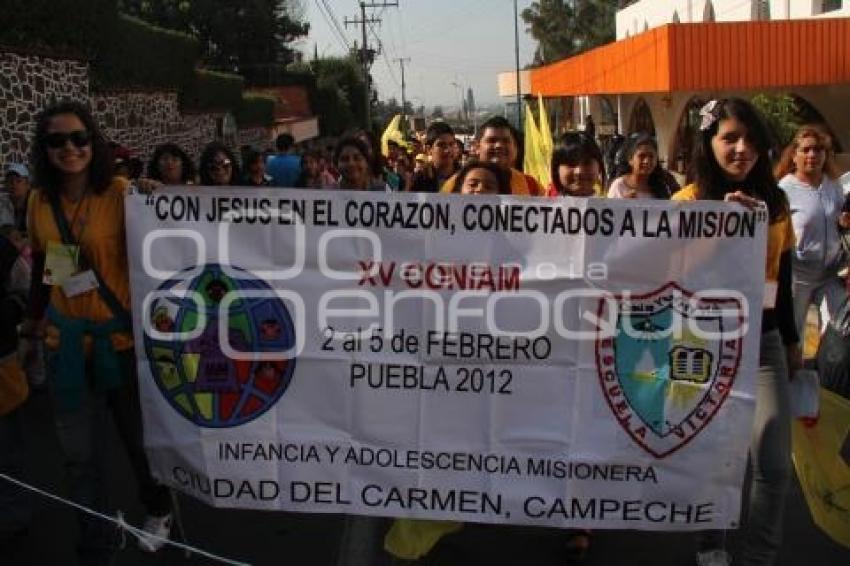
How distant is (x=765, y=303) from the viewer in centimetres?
314

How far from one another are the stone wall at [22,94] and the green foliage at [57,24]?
0.69 ft

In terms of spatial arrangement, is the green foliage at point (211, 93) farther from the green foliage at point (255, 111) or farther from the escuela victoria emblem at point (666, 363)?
the escuela victoria emblem at point (666, 363)

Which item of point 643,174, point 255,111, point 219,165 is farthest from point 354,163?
point 255,111

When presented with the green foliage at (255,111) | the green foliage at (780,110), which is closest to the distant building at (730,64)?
→ the green foliage at (780,110)

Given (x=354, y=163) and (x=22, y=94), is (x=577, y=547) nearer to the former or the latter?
(x=354, y=163)

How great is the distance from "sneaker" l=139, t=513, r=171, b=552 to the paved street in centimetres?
10

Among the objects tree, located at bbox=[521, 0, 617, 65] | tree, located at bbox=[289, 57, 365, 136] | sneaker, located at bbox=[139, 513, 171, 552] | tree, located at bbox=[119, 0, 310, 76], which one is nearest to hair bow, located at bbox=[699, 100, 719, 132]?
sneaker, located at bbox=[139, 513, 171, 552]

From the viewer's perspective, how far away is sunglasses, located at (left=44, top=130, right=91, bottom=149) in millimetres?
3334

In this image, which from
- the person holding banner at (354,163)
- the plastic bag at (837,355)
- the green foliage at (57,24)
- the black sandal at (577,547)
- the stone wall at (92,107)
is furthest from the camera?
the green foliage at (57,24)

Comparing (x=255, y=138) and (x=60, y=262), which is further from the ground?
(x=255, y=138)

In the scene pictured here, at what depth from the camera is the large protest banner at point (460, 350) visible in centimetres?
311

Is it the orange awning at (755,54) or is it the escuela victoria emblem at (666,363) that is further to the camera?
the orange awning at (755,54)

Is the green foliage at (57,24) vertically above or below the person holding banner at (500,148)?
above

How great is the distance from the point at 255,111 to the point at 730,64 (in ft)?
50.4
